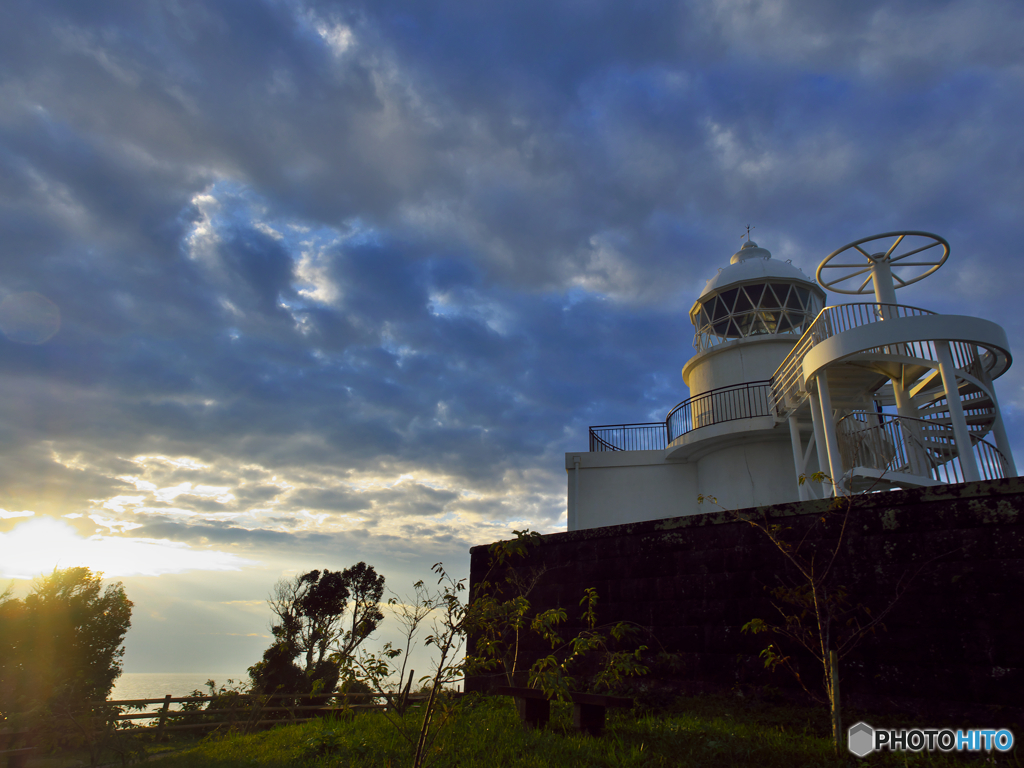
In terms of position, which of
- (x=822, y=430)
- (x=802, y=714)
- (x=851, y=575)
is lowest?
(x=802, y=714)

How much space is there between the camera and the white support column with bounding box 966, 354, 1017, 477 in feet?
28.8

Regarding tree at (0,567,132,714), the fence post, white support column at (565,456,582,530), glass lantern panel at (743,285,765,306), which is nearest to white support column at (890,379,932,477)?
glass lantern panel at (743,285,765,306)

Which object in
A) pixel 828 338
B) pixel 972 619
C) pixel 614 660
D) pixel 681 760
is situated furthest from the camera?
pixel 828 338

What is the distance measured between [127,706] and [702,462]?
512 inches

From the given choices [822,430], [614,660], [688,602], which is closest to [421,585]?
[614,660]

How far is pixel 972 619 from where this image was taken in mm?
4316

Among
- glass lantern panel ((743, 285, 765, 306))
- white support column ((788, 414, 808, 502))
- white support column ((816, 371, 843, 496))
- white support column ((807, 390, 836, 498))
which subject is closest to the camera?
white support column ((816, 371, 843, 496))

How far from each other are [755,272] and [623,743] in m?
13.9

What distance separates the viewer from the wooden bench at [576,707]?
457cm

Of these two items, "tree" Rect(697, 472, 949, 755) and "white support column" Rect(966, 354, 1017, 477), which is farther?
"white support column" Rect(966, 354, 1017, 477)

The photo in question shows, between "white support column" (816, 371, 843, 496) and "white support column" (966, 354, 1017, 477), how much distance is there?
7.14 ft

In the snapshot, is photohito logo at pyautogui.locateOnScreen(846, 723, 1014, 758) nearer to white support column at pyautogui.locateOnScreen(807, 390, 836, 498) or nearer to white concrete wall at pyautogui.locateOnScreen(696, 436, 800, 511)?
white support column at pyautogui.locateOnScreen(807, 390, 836, 498)

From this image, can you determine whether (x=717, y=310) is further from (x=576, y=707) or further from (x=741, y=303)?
(x=576, y=707)

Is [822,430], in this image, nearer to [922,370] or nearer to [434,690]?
[922,370]
